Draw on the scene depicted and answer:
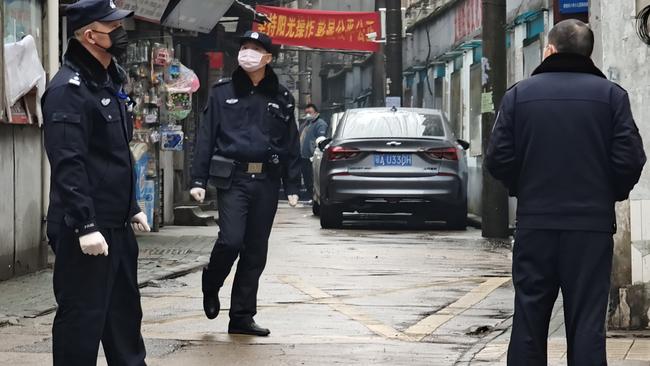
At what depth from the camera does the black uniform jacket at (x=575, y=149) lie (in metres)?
6.05

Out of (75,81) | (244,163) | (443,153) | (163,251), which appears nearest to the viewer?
(75,81)

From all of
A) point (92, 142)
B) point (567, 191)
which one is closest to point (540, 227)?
point (567, 191)

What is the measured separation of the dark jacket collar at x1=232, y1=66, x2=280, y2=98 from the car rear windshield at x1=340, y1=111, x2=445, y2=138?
972 centimetres

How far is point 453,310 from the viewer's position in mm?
Result: 10125

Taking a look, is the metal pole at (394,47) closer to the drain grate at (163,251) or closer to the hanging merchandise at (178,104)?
the hanging merchandise at (178,104)

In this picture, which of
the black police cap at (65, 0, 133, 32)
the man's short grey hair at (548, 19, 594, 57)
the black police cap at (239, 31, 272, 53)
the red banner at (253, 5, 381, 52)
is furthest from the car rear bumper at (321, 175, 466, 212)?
the black police cap at (65, 0, 133, 32)

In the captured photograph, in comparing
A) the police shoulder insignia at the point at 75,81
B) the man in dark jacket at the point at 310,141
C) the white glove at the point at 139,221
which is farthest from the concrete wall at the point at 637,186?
the man in dark jacket at the point at 310,141

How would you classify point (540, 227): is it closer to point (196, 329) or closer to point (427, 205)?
point (196, 329)

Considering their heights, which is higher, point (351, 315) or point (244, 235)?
point (244, 235)

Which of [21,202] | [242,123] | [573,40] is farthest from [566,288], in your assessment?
[21,202]

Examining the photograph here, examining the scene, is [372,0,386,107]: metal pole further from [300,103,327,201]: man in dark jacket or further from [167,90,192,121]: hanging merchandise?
[167,90,192,121]: hanging merchandise

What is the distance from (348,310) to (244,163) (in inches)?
68.8

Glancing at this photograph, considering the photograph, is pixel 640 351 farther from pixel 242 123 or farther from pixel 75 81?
pixel 75 81

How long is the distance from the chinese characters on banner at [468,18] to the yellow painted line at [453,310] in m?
15.1
